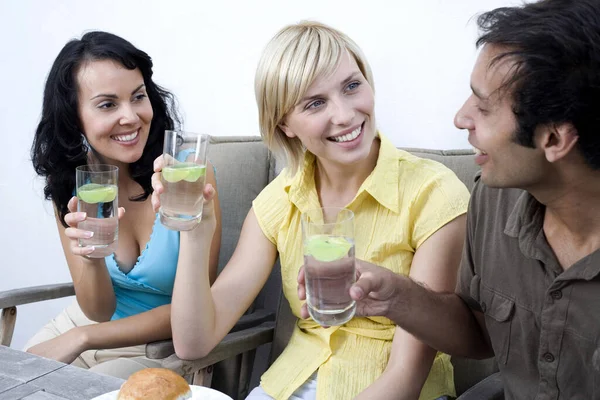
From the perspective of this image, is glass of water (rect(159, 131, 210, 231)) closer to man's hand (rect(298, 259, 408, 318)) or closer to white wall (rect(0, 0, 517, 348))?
man's hand (rect(298, 259, 408, 318))

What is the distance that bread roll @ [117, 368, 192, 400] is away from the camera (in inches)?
52.6

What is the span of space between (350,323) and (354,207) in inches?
12.6

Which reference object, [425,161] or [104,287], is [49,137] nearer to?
[104,287]

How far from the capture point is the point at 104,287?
2230 millimetres

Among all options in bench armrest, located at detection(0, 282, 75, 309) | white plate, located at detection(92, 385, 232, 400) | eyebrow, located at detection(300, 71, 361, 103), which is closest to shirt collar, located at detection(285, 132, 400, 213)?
eyebrow, located at detection(300, 71, 361, 103)

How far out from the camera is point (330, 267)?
137cm

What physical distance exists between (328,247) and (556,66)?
53 centimetres

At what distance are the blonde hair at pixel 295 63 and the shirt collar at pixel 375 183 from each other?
172mm

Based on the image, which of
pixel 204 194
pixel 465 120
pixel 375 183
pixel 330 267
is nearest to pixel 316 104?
pixel 375 183

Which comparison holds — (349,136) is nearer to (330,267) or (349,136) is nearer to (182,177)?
(182,177)

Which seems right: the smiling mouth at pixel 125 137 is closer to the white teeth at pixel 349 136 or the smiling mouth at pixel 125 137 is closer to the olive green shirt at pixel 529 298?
the white teeth at pixel 349 136

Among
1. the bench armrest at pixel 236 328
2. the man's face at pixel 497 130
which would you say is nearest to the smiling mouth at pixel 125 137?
the bench armrest at pixel 236 328

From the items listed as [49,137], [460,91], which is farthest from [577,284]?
[49,137]

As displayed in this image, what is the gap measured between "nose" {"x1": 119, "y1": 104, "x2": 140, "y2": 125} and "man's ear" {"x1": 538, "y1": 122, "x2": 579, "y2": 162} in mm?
1321
